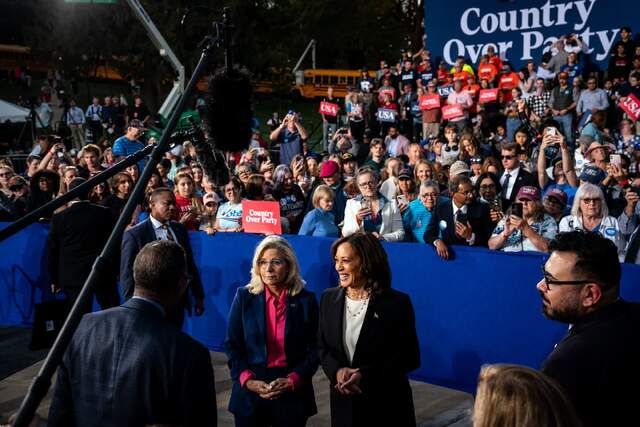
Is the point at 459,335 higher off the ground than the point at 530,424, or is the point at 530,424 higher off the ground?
the point at 530,424

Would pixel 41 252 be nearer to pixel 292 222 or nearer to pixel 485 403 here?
pixel 292 222

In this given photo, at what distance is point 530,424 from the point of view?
2.36 metres

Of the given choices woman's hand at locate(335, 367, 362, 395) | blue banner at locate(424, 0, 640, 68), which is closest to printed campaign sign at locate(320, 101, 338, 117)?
blue banner at locate(424, 0, 640, 68)

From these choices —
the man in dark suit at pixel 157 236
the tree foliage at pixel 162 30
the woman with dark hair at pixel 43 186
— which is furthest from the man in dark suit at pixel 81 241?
the tree foliage at pixel 162 30

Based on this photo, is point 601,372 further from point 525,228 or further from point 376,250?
point 525,228

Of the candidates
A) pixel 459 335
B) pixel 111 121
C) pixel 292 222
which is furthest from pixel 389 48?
pixel 459 335

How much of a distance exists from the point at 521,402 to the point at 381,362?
2717 millimetres

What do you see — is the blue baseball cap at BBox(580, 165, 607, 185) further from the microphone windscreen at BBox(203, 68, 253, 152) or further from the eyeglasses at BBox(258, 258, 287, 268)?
the microphone windscreen at BBox(203, 68, 253, 152)

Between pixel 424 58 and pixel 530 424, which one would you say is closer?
pixel 530 424

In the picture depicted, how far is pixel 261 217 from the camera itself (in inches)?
334

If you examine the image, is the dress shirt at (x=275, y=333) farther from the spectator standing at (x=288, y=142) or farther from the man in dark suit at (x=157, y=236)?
the spectator standing at (x=288, y=142)

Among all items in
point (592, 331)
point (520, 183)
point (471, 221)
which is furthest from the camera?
point (520, 183)

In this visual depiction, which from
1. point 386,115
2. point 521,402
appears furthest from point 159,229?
point 386,115

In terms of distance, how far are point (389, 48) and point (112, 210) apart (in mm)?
43085
